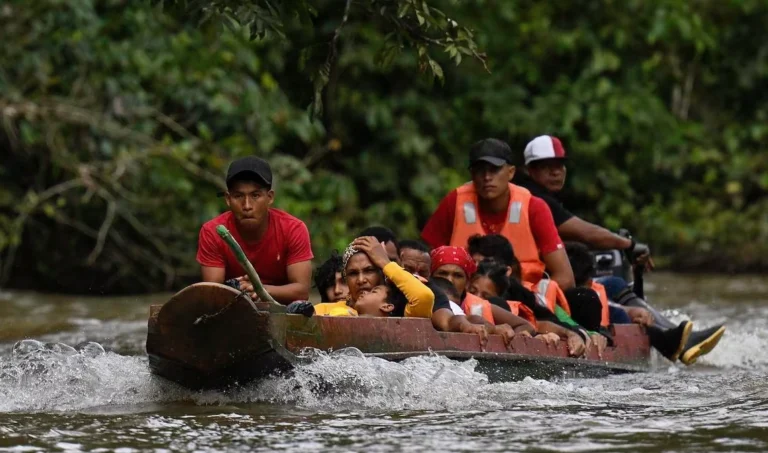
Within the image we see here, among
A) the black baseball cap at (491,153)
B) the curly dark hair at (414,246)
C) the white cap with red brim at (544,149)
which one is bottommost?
the curly dark hair at (414,246)

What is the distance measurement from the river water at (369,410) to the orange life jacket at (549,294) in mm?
566

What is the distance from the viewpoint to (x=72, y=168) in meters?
12.7

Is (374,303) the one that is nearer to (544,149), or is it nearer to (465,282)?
(465,282)

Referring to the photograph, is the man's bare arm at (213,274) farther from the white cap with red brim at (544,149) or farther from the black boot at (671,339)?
the black boot at (671,339)

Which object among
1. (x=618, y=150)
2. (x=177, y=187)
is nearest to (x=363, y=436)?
(x=177, y=187)

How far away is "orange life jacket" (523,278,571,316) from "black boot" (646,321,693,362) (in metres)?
0.98

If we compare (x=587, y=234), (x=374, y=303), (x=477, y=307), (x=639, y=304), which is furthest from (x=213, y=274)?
(x=639, y=304)

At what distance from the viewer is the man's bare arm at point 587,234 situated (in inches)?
371

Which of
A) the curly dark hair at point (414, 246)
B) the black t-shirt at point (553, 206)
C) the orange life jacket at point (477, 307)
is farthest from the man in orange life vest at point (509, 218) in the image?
the curly dark hair at point (414, 246)

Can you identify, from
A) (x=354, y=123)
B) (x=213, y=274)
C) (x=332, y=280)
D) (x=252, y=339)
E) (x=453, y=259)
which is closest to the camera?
(x=252, y=339)

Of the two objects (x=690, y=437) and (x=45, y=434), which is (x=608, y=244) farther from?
(x=45, y=434)

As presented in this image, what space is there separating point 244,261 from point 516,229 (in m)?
3.22

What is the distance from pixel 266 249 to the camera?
7.44m

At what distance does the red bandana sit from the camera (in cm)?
796
